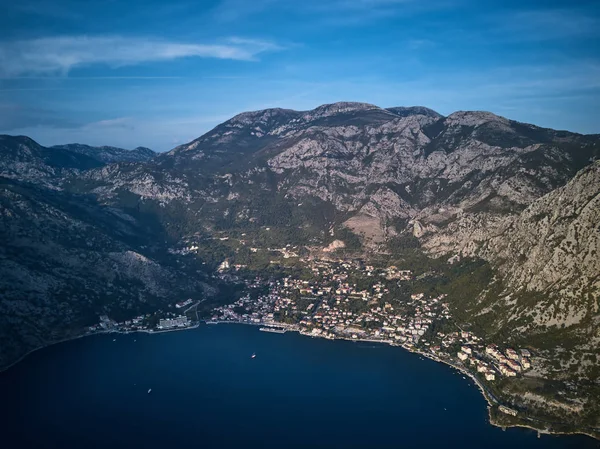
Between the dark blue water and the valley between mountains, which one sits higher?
the valley between mountains

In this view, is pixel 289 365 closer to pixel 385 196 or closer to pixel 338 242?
pixel 338 242

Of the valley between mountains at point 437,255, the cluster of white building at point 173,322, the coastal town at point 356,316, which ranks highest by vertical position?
the valley between mountains at point 437,255

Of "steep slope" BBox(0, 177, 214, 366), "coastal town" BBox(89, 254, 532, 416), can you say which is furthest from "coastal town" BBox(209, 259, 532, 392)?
"steep slope" BBox(0, 177, 214, 366)

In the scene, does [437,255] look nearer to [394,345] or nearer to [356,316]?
[356,316]

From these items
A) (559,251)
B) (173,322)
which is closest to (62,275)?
(173,322)

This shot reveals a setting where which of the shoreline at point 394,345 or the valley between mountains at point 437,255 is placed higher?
the valley between mountains at point 437,255

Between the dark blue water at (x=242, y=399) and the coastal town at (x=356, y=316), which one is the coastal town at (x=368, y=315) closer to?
the coastal town at (x=356, y=316)

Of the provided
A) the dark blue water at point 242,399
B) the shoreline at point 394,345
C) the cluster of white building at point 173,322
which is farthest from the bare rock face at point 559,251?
the cluster of white building at point 173,322

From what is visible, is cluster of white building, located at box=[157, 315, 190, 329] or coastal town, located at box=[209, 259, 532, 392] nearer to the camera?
coastal town, located at box=[209, 259, 532, 392]

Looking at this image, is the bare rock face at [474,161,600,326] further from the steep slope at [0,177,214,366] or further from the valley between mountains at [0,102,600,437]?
the steep slope at [0,177,214,366]
